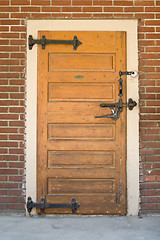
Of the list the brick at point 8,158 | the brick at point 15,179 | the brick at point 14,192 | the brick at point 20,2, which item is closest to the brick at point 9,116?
the brick at point 8,158

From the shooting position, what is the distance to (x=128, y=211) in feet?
10.3

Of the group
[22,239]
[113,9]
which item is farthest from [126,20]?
[22,239]

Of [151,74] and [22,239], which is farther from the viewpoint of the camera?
[151,74]

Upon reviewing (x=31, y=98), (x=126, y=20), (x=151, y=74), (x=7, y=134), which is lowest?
(x=7, y=134)

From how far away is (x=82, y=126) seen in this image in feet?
10.5

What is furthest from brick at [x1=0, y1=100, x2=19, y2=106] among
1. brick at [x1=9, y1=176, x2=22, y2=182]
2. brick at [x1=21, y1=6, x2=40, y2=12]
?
brick at [x1=21, y1=6, x2=40, y2=12]

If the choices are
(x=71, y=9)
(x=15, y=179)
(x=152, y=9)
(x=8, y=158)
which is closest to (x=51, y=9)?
(x=71, y=9)

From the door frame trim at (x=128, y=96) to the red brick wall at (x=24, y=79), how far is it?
0.07 m

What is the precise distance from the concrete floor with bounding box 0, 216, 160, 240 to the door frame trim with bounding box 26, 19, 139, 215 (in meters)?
0.22

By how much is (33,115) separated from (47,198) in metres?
0.97

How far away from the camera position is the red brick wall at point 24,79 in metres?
3.17

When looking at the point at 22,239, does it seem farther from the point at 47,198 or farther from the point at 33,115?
the point at 33,115

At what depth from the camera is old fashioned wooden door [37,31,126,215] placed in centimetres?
315

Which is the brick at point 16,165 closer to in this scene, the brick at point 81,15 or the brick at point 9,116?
the brick at point 9,116
